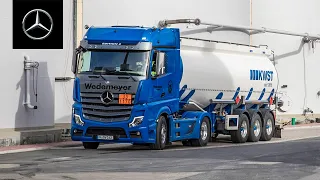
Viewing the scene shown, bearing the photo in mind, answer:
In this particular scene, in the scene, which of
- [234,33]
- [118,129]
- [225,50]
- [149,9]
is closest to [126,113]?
[118,129]

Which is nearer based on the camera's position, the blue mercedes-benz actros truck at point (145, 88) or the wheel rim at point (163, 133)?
the blue mercedes-benz actros truck at point (145, 88)

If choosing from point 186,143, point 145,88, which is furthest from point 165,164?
Answer: point 186,143

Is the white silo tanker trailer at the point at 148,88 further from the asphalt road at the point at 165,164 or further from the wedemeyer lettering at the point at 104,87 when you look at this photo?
the asphalt road at the point at 165,164

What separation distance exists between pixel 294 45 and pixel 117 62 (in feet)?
72.9

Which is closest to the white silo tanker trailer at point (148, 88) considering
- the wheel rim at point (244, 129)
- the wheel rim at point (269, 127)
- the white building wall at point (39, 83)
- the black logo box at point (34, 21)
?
the wheel rim at point (244, 129)

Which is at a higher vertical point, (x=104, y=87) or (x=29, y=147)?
(x=104, y=87)

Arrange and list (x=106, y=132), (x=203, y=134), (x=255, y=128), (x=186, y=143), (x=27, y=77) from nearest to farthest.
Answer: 1. (x=106, y=132)
2. (x=203, y=134)
3. (x=186, y=143)
4. (x=27, y=77)
5. (x=255, y=128)

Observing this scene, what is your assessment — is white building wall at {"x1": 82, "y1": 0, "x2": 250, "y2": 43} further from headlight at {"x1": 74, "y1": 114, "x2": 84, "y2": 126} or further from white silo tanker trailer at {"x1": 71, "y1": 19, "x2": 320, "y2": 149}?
headlight at {"x1": 74, "y1": 114, "x2": 84, "y2": 126}

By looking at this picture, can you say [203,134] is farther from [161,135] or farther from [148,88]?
[148,88]

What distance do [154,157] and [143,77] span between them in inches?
117

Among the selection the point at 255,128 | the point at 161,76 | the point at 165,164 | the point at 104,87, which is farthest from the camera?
the point at 255,128

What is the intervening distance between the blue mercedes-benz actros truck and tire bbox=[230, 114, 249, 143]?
2.69 ft

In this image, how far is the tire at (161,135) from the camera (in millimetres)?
21312

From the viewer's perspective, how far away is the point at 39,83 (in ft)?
87.8
